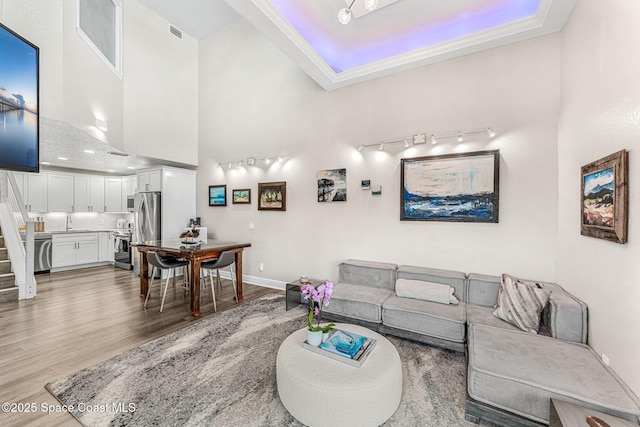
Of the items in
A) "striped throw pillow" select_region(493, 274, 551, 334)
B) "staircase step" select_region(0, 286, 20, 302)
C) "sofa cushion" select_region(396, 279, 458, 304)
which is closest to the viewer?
"striped throw pillow" select_region(493, 274, 551, 334)

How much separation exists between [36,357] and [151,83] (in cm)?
477

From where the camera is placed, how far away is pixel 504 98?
310cm

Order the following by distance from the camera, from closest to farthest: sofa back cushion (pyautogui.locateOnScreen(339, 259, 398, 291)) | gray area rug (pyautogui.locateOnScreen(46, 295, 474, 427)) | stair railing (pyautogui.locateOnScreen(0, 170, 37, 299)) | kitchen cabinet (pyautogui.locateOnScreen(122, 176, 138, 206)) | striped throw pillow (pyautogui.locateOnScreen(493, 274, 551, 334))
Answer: gray area rug (pyautogui.locateOnScreen(46, 295, 474, 427)) < striped throw pillow (pyautogui.locateOnScreen(493, 274, 551, 334)) < sofa back cushion (pyautogui.locateOnScreen(339, 259, 398, 291)) < stair railing (pyautogui.locateOnScreen(0, 170, 37, 299)) < kitchen cabinet (pyautogui.locateOnScreen(122, 176, 138, 206))

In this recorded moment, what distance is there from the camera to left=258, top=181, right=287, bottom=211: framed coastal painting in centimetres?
473

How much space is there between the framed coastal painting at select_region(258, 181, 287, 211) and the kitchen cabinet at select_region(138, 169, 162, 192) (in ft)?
7.41

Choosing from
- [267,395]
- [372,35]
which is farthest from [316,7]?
[267,395]

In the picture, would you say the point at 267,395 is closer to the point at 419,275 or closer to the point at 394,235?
the point at 419,275

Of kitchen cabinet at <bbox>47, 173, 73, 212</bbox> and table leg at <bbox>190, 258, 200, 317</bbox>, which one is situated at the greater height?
kitchen cabinet at <bbox>47, 173, 73, 212</bbox>

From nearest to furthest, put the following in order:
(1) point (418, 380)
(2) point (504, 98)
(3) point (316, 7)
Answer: (1) point (418, 380) < (3) point (316, 7) < (2) point (504, 98)

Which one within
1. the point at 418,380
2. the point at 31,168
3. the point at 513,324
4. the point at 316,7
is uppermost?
the point at 316,7

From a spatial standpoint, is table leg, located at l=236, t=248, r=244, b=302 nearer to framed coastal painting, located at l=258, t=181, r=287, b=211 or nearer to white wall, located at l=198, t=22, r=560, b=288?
white wall, located at l=198, t=22, r=560, b=288

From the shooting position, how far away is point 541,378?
5.33 ft

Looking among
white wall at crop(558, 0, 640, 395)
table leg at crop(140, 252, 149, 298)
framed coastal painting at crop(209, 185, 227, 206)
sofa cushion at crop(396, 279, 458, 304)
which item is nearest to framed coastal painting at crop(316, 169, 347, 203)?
sofa cushion at crop(396, 279, 458, 304)

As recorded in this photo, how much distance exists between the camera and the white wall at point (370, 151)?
2955mm
